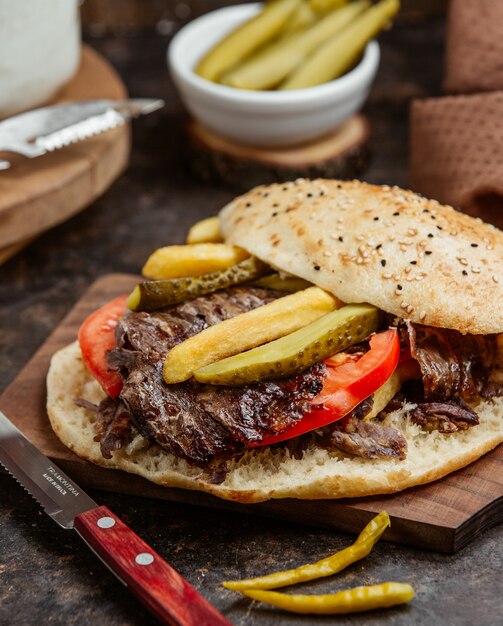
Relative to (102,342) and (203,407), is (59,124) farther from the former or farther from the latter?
(203,407)

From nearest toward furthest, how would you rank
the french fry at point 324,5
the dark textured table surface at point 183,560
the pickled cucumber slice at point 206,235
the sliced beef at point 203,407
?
the dark textured table surface at point 183,560
the sliced beef at point 203,407
the pickled cucumber slice at point 206,235
the french fry at point 324,5

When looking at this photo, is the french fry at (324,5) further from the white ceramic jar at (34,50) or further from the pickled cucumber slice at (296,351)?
the pickled cucumber slice at (296,351)

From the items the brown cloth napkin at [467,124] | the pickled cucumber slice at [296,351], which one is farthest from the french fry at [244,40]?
the pickled cucumber slice at [296,351]

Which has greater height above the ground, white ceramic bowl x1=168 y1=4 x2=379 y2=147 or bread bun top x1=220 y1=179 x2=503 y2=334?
bread bun top x1=220 y1=179 x2=503 y2=334

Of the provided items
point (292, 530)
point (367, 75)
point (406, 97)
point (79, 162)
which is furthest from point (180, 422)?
point (406, 97)

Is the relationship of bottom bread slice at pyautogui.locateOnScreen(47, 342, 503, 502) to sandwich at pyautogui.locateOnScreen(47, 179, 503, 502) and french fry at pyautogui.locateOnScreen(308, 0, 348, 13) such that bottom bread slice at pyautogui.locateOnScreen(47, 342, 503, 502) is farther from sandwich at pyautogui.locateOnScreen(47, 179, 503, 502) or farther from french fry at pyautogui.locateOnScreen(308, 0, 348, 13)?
french fry at pyautogui.locateOnScreen(308, 0, 348, 13)

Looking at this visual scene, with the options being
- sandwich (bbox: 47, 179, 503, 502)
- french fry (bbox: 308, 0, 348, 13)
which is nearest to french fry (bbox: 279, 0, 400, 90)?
french fry (bbox: 308, 0, 348, 13)

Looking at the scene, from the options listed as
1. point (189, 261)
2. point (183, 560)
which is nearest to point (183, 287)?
point (189, 261)
